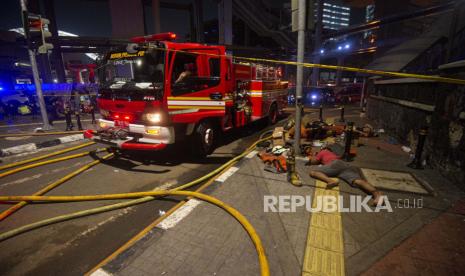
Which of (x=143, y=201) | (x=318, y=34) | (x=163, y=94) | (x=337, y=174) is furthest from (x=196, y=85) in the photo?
(x=318, y=34)

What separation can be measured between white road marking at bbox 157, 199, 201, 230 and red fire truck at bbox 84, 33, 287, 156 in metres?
1.89

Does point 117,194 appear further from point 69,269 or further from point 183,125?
point 183,125

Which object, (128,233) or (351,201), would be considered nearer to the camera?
(128,233)

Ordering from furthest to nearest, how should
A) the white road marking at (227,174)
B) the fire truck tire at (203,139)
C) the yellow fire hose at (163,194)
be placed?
1. the fire truck tire at (203,139)
2. the white road marking at (227,174)
3. the yellow fire hose at (163,194)

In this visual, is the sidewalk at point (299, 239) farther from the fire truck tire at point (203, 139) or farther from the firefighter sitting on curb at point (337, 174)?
the fire truck tire at point (203, 139)

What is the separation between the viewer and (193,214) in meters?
3.34

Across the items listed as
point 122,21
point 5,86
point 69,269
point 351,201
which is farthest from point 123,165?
point 122,21

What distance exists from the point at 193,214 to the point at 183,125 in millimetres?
2742

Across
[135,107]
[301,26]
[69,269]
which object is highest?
[301,26]

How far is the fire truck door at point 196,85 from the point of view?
5289mm


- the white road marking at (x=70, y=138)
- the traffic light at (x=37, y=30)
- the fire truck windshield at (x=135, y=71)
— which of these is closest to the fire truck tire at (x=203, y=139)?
the fire truck windshield at (x=135, y=71)

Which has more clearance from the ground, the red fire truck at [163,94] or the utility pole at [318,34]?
the utility pole at [318,34]

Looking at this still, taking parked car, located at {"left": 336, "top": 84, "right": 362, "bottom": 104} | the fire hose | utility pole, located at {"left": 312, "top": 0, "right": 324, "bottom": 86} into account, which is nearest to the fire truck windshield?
the fire hose

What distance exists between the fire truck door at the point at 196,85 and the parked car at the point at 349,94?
1864cm
